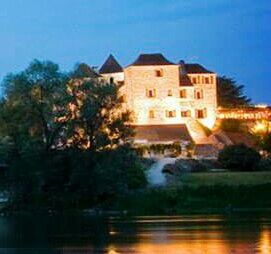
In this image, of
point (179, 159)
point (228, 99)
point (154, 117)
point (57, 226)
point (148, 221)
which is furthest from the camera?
point (228, 99)

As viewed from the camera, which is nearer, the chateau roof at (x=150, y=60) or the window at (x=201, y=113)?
the chateau roof at (x=150, y=60)

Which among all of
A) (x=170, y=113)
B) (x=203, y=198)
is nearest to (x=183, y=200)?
(x=203, y=198)

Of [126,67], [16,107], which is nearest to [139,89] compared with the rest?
[126,67]

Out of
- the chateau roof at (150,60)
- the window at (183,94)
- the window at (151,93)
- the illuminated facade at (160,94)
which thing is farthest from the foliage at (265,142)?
the chateau roof at (150,60)

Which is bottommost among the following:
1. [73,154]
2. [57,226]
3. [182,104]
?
[57,226]

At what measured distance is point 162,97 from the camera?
146625 millimetres

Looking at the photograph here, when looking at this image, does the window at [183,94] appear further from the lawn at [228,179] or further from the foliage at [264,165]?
the lawn at [228,179]

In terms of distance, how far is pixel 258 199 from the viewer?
86.7 metres

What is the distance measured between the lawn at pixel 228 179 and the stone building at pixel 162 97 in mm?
47447

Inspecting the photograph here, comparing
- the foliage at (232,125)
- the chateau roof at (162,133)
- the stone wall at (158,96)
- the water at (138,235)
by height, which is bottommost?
the water at (138,235)

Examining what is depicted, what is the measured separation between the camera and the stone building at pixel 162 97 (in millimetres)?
144625

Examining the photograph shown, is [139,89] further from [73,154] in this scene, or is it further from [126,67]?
[73,154]

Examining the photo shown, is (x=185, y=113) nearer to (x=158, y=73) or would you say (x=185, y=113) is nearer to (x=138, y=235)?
(x=158, y=73)

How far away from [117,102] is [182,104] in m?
58.8
